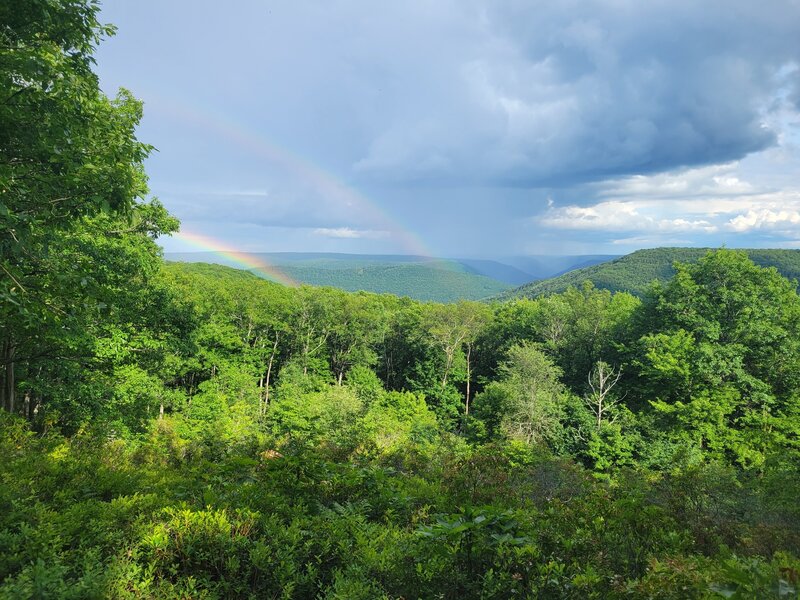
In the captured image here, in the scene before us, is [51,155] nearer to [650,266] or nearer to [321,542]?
[321,542]

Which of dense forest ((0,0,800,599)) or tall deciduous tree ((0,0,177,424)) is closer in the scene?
dense forest ((0,0,800,599))

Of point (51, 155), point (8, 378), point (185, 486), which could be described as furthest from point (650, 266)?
point (51, 155)

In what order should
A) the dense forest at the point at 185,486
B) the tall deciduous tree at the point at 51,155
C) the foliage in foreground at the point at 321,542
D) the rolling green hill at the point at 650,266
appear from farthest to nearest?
the rolling green hill at the point at 650,266 < the tall deciduous tree at the point at 51,155 < the dense forest at the point at 185,486 < the foliage in foreground at the point at 321,542

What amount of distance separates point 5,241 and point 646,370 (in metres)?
27.5

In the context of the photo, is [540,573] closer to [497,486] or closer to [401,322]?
[497,486]

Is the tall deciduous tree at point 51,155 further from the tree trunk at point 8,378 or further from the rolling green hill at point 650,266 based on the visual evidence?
the rolling green hill at point 650,266

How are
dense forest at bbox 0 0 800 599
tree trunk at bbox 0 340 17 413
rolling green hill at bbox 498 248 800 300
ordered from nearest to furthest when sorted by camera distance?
dense forest at bbox 0 0 800 599, tree trunk at bbox 0 340 17 413, rolling green hill at bbox 498 248 800 300

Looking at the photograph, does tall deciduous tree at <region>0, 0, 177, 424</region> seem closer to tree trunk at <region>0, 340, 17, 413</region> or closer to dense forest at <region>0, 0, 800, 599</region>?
dense forest at <region>0, 0, 800, 599</region>

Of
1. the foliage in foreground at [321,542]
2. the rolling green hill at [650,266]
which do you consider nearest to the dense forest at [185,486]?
the foliage in foreground at [321,542]

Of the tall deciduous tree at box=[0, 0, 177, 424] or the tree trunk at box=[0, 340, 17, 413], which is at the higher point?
the tall deciduous tree at box=[0, 0, 177, 424]

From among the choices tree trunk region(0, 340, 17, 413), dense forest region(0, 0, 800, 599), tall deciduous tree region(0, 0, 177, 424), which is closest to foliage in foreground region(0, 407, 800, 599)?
dense forest region(0, 0, 800, 599)

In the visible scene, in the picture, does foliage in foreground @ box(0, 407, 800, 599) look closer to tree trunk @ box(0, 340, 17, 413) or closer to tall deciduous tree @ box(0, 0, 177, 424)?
tall deciduous tree @ box(0, 0, 177, 424)

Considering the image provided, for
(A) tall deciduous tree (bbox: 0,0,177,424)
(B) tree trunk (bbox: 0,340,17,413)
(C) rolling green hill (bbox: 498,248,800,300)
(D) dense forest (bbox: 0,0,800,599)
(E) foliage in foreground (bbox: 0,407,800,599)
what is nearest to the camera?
(E) foliage in foreground (bbox: 0,407,800,599)

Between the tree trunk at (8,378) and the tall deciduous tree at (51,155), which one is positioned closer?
the tall deciduous tree at (51,155)
